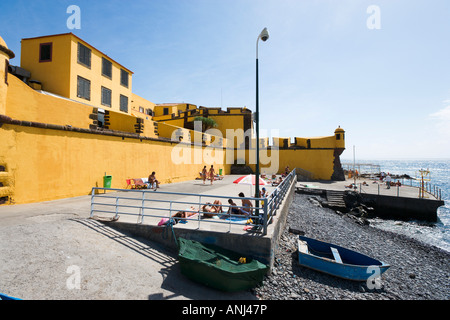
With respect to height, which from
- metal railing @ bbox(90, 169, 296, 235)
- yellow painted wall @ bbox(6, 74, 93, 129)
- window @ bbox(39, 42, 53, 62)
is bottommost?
metal railing @ bbox(90, 169, 296, 235)

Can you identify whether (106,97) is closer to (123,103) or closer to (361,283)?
(123,103)

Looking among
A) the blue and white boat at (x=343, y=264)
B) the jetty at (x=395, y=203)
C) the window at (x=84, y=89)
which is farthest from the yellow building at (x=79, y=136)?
the blue and white boat at (x=343, y=264)

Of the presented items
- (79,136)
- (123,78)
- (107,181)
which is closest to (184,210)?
(107,181)

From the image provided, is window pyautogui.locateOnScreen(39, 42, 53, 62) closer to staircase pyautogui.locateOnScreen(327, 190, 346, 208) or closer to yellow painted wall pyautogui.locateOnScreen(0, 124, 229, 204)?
yellow painted wall pyautogui.locateOnScreen(0, 124, 229, 204)

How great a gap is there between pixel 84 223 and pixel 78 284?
2801mm

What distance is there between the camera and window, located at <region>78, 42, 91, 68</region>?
14.9m

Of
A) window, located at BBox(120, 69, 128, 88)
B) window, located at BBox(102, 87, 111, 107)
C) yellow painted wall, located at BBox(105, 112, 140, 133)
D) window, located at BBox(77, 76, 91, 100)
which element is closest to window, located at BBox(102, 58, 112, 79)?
window, located at BBox(102, 87, 111, 107)

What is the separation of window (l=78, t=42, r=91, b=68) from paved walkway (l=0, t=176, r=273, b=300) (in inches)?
487

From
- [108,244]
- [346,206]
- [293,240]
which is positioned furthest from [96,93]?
[346,206]

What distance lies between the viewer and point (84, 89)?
1536cm

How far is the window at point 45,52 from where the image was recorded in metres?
14.4

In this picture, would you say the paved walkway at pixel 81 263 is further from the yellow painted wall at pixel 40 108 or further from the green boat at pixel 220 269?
the yellow painted wall at pixel 40 108

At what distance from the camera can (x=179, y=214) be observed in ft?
24.8
